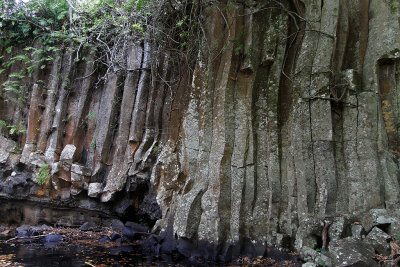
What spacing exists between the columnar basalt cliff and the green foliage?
9.6 inches

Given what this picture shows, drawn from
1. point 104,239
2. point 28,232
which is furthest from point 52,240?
point 104,239

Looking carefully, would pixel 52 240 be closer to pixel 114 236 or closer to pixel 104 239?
pixel 104 239

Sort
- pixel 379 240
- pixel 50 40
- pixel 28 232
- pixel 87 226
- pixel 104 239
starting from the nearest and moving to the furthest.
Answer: pixel 379 240, pixel 104 239, pixel 28 232, pixel 87 226, pixel 50 40

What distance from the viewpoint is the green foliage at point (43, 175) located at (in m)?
11.3

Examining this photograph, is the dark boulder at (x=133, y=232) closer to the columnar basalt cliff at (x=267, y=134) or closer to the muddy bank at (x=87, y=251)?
the muddy bank at (x=87, y=251)

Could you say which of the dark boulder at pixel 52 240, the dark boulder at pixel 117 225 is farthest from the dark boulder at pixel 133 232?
the dark boulder at pixel 52 240

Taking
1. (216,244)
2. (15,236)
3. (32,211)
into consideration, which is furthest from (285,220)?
(32,211)

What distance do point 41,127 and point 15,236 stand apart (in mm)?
4447

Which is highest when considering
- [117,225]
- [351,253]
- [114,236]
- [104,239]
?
[351,253]

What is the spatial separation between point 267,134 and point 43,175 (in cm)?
821

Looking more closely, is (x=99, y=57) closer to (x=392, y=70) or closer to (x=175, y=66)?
(x=175, y=66)

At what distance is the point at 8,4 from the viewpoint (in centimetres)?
1303

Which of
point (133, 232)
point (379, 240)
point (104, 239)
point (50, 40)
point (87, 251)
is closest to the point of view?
point (379, 240)

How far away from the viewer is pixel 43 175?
446 inches
